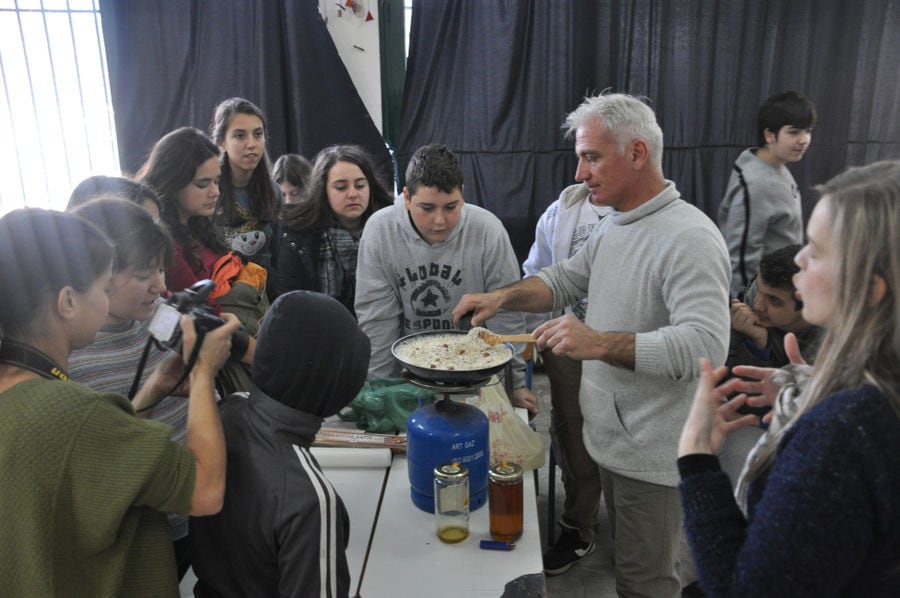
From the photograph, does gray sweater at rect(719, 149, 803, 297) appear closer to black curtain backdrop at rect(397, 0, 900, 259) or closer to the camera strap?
black curtain backdrop at rect(397, 0, 900, 259)

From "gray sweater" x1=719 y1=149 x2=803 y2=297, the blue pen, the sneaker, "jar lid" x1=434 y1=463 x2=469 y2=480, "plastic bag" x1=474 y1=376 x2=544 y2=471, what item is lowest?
the sneaker

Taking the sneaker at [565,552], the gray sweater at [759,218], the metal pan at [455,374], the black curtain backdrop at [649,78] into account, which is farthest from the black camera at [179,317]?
the black curtain backdrop at [649,78]

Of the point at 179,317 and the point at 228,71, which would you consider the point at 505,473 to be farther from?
the point at 228,71

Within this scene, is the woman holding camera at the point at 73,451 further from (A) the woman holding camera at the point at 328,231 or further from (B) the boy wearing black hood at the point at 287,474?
(A) the woman holding camera at the point at 328,231

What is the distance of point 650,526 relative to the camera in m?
1.78

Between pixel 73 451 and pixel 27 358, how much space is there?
0.20 meters

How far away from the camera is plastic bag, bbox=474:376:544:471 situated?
71.5 inches

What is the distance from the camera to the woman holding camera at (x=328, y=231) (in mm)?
2785

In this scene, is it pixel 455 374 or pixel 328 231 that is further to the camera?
pixel 328 231

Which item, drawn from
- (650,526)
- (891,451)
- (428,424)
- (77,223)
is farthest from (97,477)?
(650,526)

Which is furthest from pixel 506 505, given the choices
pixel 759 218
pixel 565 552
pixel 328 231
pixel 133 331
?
pixel 759 218

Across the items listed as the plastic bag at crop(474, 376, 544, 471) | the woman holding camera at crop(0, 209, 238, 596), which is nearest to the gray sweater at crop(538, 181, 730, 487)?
the plastic bag at crop(474, 376, 544, 471)

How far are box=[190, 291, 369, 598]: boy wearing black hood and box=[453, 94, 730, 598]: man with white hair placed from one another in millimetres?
700

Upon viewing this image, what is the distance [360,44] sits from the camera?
4559 mm
